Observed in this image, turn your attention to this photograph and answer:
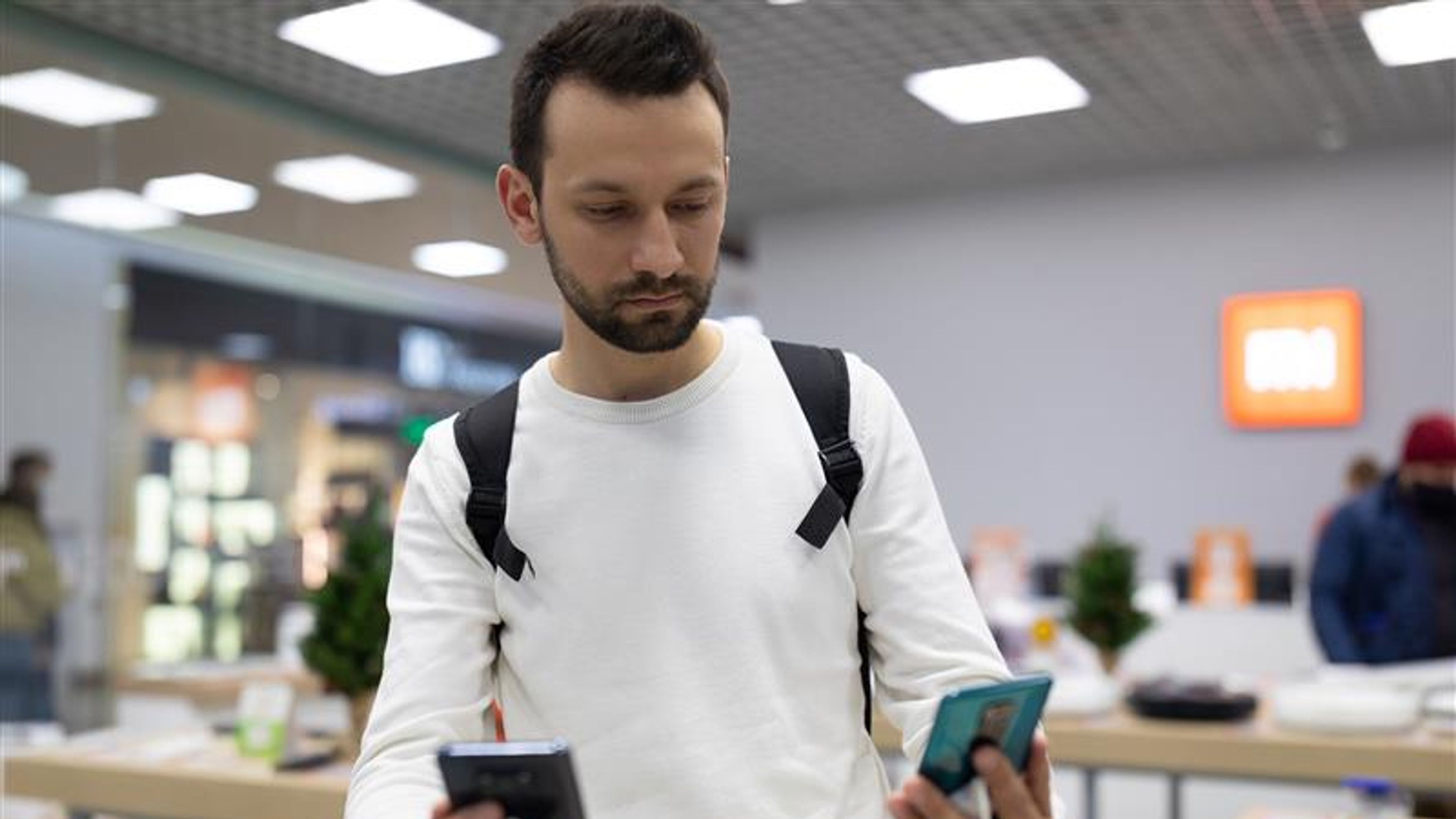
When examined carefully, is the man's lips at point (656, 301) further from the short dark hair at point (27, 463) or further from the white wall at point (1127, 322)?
the white wall at point (1127, 322)

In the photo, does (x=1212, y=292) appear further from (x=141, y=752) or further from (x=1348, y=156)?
(x=141, y=752)

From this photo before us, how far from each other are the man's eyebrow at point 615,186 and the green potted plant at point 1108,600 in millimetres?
3276

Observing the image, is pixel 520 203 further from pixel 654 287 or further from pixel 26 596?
pixel 26 596

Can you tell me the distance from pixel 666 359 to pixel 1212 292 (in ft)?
23.8

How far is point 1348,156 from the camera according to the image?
7.83 m

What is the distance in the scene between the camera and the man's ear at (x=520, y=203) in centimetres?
137

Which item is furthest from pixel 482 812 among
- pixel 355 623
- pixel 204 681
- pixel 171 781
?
pixel 204 681

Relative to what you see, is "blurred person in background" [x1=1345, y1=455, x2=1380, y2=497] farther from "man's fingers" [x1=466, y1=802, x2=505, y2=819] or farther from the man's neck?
"man's fingers" [x1=466, y1=802, x2=505, y2=819]

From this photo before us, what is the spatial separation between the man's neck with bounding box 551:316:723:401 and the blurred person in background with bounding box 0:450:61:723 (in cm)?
482

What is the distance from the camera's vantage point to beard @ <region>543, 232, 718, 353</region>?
1290mm

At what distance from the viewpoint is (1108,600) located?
431 cm

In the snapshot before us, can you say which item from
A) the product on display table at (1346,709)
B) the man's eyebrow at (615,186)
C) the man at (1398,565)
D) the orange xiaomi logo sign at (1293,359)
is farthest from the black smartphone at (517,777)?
the orange xiaomi logo sign at (1293,359)

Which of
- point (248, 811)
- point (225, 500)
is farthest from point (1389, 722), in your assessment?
point (225, 500)

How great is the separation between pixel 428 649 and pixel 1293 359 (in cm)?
722
